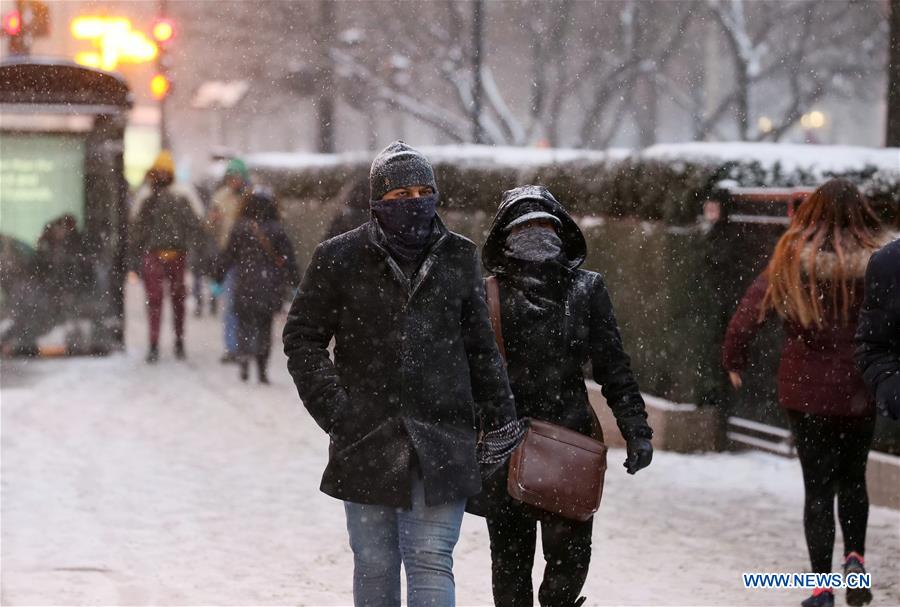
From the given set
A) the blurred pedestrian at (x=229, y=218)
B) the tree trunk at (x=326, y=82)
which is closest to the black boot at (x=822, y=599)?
the blurred pedestrian at (x=229, y=218)

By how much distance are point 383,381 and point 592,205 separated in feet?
23.3

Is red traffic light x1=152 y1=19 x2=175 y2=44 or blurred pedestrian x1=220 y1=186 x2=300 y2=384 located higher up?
red traffic light x1=152 y1=19 x2=175 y2=44

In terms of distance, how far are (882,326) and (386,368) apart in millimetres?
1667

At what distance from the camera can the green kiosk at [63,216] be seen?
15.1m

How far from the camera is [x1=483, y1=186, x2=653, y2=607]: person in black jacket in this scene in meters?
5.10

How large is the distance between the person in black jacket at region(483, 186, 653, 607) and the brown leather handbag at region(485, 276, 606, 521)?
0.33 ft

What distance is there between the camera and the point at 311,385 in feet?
14.7

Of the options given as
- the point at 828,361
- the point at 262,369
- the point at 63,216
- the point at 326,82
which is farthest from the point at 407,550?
the point at 326,82

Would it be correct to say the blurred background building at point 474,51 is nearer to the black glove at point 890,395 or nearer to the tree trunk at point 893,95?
the tree trunk at point 893,95

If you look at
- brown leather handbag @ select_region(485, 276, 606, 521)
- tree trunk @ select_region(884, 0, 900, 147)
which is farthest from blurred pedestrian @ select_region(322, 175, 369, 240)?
brown leather handbag @ select_region(485, 276, 606, 521)

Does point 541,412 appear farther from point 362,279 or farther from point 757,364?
point 757,364

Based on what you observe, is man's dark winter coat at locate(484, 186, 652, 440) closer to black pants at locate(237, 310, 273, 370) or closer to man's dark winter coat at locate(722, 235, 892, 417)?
man's dark winter coat at locate(722, 235, 892, 417)

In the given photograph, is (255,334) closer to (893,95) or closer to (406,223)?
(893,95)

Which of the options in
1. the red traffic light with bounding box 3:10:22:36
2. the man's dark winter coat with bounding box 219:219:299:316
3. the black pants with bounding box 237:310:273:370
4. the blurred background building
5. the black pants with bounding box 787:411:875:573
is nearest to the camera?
the black pants with bounding box 787:411:875:573
